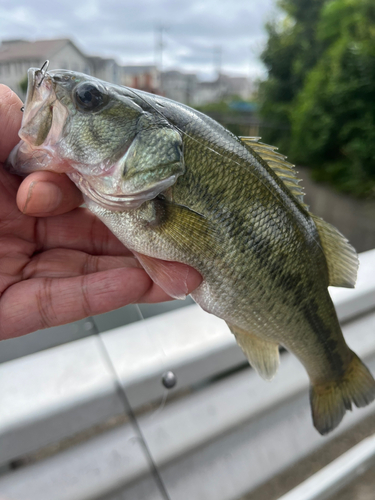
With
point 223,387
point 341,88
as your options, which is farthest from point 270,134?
point 223,387

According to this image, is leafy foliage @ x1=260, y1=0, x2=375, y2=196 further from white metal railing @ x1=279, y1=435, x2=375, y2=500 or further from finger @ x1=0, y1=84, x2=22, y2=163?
finger @ x1=0, y1=84, x2=22, y2=163

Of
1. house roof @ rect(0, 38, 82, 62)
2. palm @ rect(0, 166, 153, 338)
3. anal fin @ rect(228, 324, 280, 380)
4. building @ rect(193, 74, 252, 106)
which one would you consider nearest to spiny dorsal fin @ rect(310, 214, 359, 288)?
anal fin @ rect(228, 324, 280, 380)

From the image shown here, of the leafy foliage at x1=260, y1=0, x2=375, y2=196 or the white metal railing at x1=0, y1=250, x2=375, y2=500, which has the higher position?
the leafy foliage at x1=260, y1=0, x2=375, y2=196

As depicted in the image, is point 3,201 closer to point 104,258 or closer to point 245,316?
point 104,258

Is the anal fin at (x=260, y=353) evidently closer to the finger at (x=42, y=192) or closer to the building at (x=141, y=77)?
the finger at (x=42, y=192)

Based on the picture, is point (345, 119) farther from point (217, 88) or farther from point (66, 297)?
point (66, 297)

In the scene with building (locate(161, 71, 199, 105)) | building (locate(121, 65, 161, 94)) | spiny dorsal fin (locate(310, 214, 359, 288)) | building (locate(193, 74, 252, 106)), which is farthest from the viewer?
building (locate(193, 74, 252, 106))
